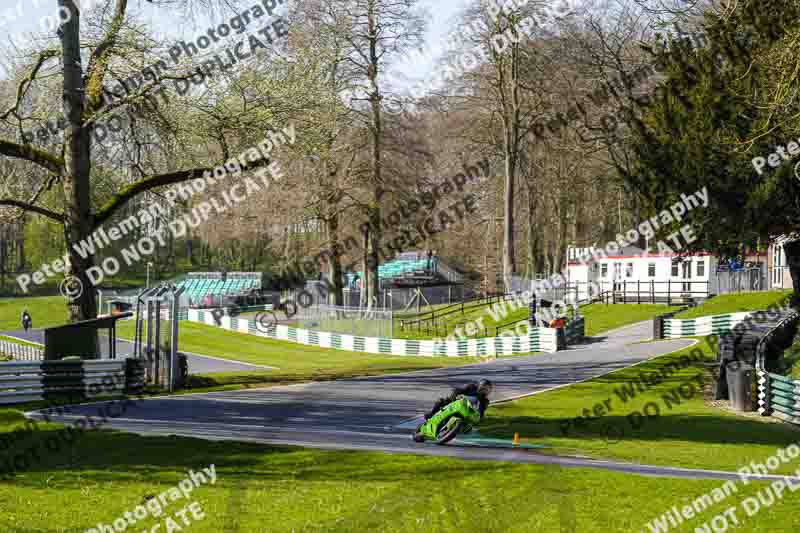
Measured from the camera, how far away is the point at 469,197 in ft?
171

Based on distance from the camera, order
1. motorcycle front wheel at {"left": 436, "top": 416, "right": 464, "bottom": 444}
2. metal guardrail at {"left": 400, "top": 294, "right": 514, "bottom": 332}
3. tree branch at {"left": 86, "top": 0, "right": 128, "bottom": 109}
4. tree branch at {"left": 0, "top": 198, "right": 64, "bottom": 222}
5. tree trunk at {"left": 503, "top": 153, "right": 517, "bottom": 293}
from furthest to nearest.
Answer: tree trunk at {"left": 503, "top": 153, "right": 517, "bottom": 293} < metal guardrail at {"left": 400, "top": 294, "right": 514, "bottom": 332} < tree branch at {"left": 0, "top": 198, "right": 64, "bottom": 222} < tree branch at {"left": 86, "top": 0, "right": 128, "bottom": 109} < motorcycle front wheel at {"left": 436, "top": 416, "right": 464, "bottom": 444}

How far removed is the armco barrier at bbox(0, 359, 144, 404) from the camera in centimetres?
1811

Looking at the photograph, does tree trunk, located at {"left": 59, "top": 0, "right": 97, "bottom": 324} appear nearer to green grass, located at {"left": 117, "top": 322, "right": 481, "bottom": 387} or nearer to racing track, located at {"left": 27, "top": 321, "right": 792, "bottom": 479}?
racing track, located at {"left": 27, "top": 321, "right": 792, "bottom": 479}

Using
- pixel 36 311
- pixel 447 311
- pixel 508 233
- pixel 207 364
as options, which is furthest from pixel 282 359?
pixel 36 311

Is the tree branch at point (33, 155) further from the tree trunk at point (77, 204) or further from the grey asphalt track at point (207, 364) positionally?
the grey asphalt track at point (207, 364)

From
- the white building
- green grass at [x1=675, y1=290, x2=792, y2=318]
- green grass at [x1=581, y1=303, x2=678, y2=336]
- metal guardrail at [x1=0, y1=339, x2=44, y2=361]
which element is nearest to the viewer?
metal guardrail at [x1=0, y1=339, x2=44, y2=361]

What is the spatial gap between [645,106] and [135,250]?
16880 mm

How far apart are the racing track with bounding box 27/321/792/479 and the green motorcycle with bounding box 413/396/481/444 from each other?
22 cm

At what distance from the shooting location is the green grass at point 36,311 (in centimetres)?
6137

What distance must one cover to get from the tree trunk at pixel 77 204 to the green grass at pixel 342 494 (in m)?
9.10

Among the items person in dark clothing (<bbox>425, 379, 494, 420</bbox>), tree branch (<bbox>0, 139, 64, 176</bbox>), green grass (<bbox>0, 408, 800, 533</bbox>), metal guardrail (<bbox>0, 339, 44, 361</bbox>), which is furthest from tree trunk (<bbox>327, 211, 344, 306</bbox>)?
green grass (<bbox>0, 408, 800, 533</bbox>)

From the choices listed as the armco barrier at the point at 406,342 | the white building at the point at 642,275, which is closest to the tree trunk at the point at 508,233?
the white building at the point at 642,275

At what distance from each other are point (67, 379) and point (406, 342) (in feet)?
75.0

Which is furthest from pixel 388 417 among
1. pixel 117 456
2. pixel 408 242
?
pixel 408 242
